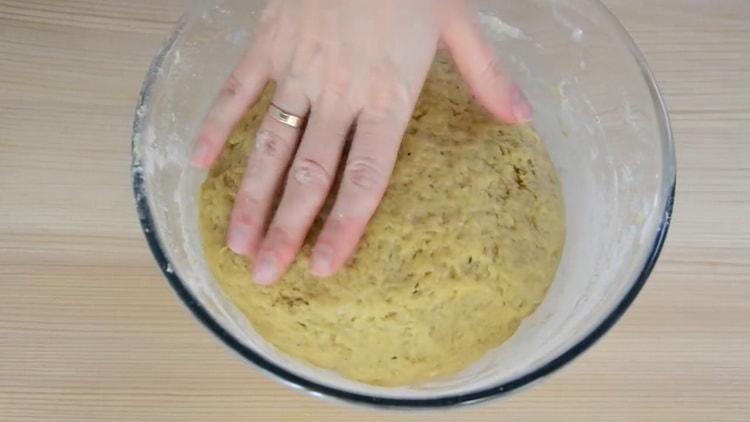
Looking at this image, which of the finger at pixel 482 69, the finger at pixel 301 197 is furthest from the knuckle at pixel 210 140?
the finger at pixel 482 69

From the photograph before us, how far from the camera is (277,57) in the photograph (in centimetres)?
88

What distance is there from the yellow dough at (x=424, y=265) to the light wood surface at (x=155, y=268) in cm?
11

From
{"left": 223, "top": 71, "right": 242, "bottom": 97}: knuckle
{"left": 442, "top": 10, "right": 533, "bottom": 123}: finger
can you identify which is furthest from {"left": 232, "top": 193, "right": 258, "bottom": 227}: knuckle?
{"left": 442, "top": 10, "right": 533, "bottom": 123}: finger

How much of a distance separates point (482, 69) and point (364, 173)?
179mm

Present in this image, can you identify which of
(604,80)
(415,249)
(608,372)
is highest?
(604,80)

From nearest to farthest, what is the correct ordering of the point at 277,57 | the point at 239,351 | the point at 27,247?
the point at 239,351 < the point at 277,57 < the point at 27,247

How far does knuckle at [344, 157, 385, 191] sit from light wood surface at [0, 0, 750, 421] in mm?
273

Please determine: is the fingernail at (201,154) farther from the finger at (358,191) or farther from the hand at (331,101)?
the finger at (358,191)

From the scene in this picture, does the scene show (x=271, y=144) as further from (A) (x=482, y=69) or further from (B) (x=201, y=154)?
(A) (x=482, y=69)

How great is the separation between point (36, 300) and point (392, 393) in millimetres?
429

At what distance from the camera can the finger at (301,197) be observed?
2.60 feet

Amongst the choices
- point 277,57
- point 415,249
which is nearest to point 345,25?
point 277,57

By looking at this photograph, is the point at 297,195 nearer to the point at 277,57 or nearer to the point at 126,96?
the point at 277,57

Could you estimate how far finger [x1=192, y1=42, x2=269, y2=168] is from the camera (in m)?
0.88
